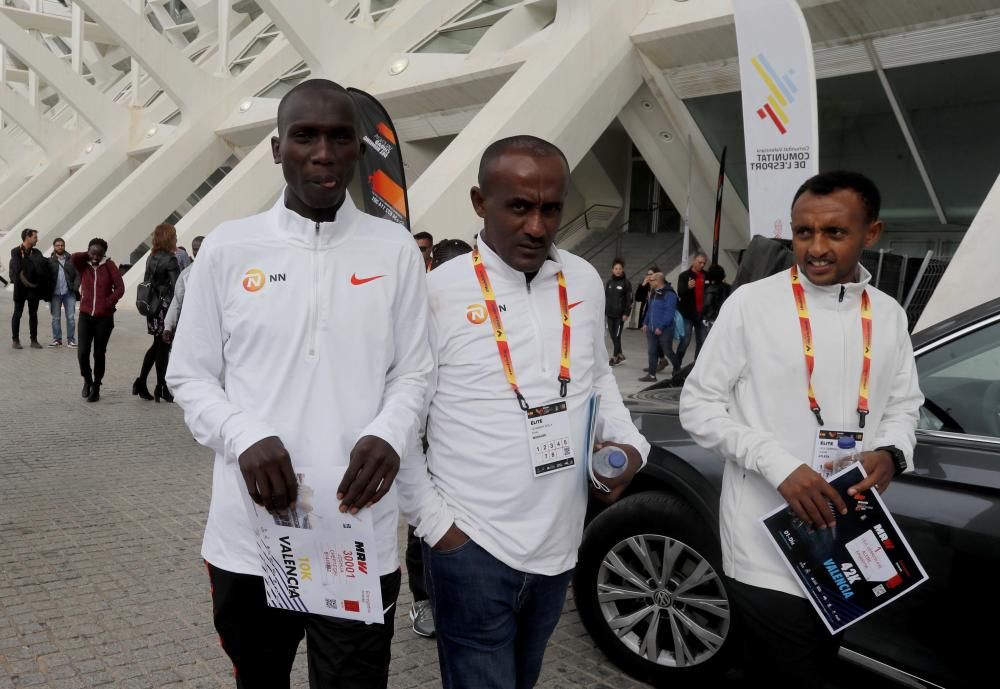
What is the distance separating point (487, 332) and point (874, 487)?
3.51 feet

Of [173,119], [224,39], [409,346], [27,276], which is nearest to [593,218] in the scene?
[224,39]

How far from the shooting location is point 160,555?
4758 mm

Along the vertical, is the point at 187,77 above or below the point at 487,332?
above

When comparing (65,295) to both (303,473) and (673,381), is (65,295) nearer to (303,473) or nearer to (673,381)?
(673,381)

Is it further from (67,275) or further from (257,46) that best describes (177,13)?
(67,275)

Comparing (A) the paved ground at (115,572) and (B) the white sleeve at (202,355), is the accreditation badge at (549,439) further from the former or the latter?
(A) the paved ground at (115,572)

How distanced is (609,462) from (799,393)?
551 mm

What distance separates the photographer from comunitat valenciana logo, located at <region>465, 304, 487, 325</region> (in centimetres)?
215

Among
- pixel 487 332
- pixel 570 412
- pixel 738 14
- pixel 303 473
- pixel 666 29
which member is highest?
pixel 666 29

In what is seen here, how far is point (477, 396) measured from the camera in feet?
6.97

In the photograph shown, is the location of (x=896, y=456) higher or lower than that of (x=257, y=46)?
lower

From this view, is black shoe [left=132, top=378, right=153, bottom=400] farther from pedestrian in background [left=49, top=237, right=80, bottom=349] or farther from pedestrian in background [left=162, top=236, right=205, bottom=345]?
pedestrian in background [left=49, top=237, right=80, bottom=349]

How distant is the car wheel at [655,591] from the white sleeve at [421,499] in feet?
4.86

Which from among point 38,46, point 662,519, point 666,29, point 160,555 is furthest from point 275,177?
point 662,519
